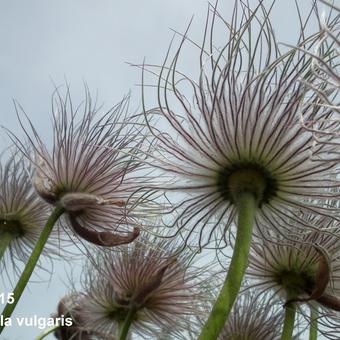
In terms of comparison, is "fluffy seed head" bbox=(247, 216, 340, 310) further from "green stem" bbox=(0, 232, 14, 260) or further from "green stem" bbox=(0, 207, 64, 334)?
"green stem" bbox=(0, 232, 14, 260)

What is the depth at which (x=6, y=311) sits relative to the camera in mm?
2383

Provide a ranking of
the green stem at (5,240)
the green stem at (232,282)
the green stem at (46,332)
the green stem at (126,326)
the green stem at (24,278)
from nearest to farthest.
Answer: the green stem at (232,282) < the green stem at (24,278) < the green stem at (126,326) < the green stem at (5,240) < the green stem at (46,332)

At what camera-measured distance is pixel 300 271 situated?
2.65m

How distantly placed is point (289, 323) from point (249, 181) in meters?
0.56

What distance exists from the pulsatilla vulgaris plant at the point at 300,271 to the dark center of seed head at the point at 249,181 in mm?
233

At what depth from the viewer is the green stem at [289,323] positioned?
2.40 meters

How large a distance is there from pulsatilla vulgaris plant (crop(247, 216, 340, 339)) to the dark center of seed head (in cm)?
23

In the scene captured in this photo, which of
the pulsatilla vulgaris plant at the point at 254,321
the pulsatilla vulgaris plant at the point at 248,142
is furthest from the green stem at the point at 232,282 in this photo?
the pulsatilla vulgaris plant at the point at 254,321

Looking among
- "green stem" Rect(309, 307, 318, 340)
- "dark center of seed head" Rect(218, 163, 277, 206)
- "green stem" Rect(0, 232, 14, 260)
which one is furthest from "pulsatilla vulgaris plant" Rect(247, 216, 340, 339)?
"green stem" Rect(0, 232, 14, 260)

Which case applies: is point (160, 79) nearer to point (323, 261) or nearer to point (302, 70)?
point (302, 70)

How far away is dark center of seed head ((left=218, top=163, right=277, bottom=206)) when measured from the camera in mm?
2215

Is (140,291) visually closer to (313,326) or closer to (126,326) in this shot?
(126,326)

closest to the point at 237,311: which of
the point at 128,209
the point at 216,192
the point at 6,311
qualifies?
the point at 128,209

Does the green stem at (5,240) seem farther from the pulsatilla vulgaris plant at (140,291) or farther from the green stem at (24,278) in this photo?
the green stem at (24,278)
